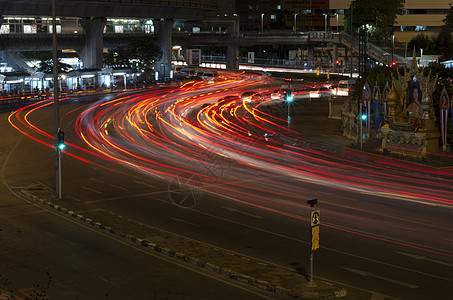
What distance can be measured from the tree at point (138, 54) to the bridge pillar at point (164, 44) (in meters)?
1.73

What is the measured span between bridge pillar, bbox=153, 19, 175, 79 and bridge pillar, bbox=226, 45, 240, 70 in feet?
75.7

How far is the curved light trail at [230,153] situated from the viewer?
34.3 meters

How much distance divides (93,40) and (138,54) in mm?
11950

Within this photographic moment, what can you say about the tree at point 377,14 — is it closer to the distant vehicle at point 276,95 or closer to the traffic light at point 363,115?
the distant vehicle at point 276,95

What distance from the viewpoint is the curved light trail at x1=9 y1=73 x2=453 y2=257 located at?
34.3 meters

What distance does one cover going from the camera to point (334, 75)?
389 feet

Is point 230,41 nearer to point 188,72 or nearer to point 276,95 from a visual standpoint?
point 188,72

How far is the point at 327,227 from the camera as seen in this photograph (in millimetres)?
27094

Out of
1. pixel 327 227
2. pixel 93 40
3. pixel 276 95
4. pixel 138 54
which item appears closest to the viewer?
pixel 327 227

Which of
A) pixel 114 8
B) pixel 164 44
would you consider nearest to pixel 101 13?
pixel 114 8

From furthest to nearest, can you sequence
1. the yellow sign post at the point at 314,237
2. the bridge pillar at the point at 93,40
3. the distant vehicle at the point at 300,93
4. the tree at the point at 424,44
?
1. the tree at the point at 424,44
2. the bridge pillar at the point at 93,40
3. the distant vehicle at the point at 300,93
4. the yellow sign post at the point at 314,237

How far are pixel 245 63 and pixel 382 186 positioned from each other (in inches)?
4669

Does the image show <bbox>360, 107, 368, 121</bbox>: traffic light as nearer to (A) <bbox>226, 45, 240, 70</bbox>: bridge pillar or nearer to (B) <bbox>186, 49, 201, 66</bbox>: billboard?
(A) <bbox>226, 45, 240, 70</bbox>: bridge pillar

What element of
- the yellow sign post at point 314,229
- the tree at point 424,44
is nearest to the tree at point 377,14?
the tree at point 424,44
